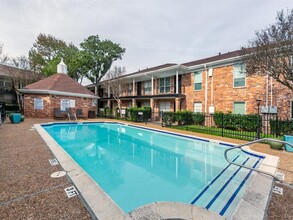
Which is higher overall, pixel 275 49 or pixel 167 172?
pixel 275 49

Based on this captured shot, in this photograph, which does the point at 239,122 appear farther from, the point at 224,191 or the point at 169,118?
the point at 224,191

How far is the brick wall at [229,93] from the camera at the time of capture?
10422 mm

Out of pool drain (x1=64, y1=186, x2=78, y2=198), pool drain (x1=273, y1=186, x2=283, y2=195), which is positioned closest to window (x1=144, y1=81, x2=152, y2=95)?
pool drain (x1=273, y1=186, x2=283, y2=195)

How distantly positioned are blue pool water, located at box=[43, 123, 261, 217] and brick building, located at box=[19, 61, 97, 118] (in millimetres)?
11477

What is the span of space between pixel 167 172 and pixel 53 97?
56.1ft

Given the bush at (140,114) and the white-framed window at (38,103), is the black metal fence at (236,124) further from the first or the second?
the white-framed window at (38,103)

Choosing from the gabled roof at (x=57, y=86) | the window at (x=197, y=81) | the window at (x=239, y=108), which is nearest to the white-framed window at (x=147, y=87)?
the window at (x=197, y=81)

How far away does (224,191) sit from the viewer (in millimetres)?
3941

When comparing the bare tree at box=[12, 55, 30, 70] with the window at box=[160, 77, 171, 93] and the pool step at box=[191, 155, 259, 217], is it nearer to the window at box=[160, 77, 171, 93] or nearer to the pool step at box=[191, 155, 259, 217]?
the window at box=[160, 77, 171, 93]

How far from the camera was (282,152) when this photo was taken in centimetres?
620

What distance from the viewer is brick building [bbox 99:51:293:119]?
1072 cm

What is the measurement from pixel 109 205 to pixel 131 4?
10132mm

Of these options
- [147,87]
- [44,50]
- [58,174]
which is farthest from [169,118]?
[44,50]

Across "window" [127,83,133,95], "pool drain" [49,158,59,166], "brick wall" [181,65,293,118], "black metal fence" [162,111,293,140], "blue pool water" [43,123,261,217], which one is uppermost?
"window" [127,83,133,95]
